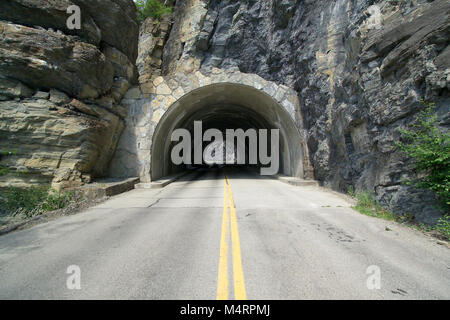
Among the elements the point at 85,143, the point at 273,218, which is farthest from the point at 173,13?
the point at 273,218

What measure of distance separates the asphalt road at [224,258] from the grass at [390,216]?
0.94 feet

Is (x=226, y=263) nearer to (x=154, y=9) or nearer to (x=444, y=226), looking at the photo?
(x=444, y=226)

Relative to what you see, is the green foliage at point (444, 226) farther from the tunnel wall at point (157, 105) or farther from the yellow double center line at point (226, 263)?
the tunnel wall at point (157, 105)

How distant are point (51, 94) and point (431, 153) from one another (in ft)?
40.0

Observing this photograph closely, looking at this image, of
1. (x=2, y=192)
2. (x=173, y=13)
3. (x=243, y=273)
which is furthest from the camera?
(x=173, y=13)

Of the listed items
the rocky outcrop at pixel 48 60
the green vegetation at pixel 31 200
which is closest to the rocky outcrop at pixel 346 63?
the rocky outcrop at pixel 48 60

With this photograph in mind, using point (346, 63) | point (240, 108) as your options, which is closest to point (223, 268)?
point (346, 63)

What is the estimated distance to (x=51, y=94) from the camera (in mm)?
8398

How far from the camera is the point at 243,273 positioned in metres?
3.07

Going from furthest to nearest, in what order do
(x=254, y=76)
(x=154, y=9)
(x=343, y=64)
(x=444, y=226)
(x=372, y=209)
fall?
(x=154, y=9), (x=254, y=76), (x=343, y=64), (x=372, y=209), (x=444, y=226)

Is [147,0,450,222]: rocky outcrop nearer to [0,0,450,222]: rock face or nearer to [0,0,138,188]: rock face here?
[0,0,450,222]: rock face

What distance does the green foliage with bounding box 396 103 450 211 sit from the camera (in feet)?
14.6
